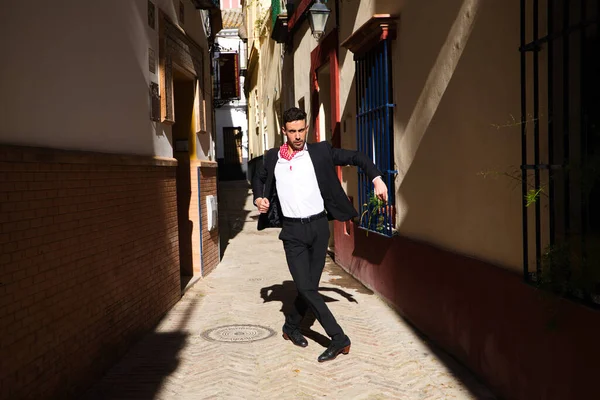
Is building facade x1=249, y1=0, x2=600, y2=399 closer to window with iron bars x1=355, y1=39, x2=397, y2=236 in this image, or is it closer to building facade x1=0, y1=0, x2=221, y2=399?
window with iron bars x1=355, y1=39, x2=397, y2=236

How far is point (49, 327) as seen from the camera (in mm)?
4027

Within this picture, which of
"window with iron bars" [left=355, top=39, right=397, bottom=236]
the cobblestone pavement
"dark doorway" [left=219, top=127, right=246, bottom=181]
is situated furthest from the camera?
"dark doorway" [left=219, top=127, right=246, bottom=181]

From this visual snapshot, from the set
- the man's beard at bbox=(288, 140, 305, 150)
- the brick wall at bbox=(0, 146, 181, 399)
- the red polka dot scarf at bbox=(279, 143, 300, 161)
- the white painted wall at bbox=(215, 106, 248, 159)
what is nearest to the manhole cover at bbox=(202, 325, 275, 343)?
the brick wall at bbox=(0, 146, 181, 399)

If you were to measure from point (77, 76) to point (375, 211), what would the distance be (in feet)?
12.8

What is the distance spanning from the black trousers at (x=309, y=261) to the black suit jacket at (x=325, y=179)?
0.17 m

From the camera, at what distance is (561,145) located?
139 inches

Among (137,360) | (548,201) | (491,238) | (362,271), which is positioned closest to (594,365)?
(548,201)

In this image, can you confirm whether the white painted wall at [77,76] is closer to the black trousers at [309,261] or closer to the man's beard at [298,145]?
the man's beard at [298,145]

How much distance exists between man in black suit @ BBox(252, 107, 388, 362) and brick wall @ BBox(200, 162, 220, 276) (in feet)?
14.1

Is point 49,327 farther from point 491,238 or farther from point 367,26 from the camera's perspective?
point 367,26

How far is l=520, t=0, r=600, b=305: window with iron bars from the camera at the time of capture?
125 inches

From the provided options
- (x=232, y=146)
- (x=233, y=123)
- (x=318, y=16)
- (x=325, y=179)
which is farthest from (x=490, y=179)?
(x=233, y=123)

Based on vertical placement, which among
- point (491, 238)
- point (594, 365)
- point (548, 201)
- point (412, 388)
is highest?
point (548, 201)

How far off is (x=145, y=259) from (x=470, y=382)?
3.34 meters
